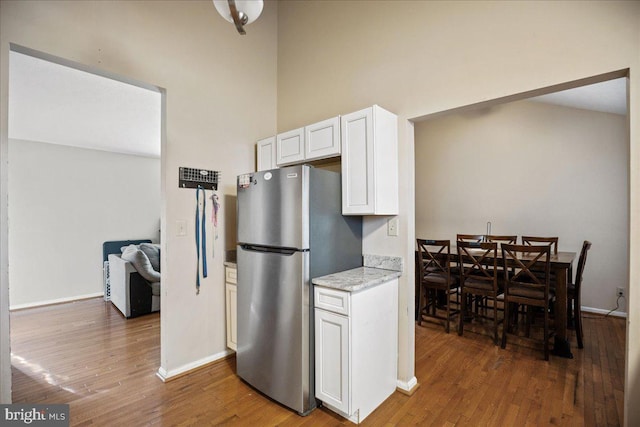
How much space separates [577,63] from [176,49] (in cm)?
270

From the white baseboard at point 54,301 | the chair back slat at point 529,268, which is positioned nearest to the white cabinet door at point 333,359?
the chair back slat at point 529,268

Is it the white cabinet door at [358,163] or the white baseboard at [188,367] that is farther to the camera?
the white baseboard at [188,367]

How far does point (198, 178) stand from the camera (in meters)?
2.57

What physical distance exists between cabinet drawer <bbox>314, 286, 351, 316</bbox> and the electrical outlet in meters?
0.71

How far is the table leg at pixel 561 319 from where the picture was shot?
2.70m

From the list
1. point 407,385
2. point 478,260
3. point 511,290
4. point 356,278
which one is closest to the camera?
→ point 356,278

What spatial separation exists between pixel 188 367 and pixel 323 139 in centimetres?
215

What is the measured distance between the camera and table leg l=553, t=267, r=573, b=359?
2.70 m

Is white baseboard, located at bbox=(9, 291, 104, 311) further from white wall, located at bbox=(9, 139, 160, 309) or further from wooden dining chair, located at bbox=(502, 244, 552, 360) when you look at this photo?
wooden dining chair, located at bbox=(502, 244, 552, 360)

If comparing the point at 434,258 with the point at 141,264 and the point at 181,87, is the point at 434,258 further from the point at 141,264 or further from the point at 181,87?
the point at 141,264

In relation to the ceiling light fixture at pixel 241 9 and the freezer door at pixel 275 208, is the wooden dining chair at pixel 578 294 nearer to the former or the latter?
the freezer door at pixel 275 208

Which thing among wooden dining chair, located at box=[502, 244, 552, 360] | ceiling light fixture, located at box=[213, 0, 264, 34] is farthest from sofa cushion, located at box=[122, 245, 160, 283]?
wooden dining chair, located at box=[502, 244, 552, 360]

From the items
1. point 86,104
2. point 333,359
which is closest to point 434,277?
point 333,359

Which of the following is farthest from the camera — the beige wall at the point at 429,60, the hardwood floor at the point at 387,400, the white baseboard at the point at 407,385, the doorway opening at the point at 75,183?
the doorway opening at the point at 75,183
